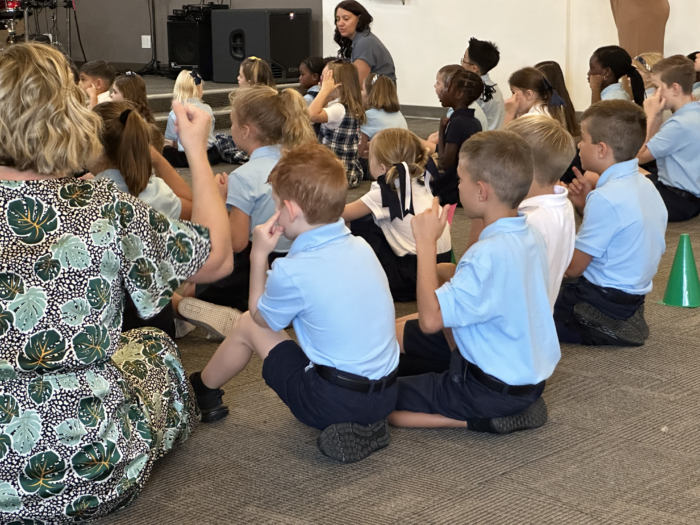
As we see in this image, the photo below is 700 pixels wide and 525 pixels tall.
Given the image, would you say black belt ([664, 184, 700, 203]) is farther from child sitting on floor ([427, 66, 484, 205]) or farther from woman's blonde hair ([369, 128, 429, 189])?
woman's blonde hair ([369, 128, 429, 189])

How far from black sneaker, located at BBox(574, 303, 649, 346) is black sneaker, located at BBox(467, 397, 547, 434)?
0.65m

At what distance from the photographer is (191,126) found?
1.95 metres

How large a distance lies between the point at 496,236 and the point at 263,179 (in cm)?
119

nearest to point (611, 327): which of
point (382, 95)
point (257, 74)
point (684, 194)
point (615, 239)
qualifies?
point (615, 239)

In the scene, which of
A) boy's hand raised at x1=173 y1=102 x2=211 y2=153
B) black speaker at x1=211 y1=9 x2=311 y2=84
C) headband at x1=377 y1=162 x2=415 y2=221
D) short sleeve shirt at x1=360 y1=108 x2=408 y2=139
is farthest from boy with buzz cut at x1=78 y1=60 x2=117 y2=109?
black speaker at x1=211 y1=9 x2=311 y2=84

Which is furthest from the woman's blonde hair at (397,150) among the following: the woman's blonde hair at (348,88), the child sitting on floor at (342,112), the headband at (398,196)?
the woman's blonde hair at (348,88)

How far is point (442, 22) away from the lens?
8.65 meters

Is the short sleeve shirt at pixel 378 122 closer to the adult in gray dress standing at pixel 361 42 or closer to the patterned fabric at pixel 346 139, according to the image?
the patterned fabric at pixel 346 139

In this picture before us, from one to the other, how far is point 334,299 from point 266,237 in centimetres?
22

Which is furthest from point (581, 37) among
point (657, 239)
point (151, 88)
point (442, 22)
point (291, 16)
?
point (657, 239)

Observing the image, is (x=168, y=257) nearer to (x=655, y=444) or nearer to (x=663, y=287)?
(x=655, y=444)

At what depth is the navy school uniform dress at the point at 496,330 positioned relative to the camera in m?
2.08

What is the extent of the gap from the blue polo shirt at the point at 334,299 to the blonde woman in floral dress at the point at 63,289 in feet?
0.77

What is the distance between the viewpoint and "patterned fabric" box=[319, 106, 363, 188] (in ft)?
17.6
